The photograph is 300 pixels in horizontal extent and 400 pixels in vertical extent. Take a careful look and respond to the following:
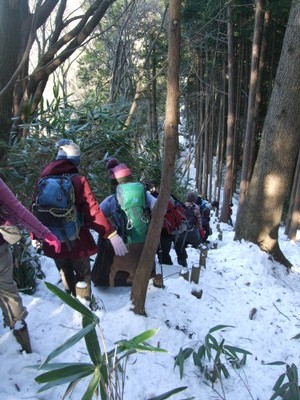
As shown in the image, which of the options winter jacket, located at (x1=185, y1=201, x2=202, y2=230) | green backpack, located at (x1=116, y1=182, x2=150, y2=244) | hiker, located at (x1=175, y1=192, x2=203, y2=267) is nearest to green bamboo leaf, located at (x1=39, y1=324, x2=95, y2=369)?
green backpack, located at (x1=116, y1=182, x2=150, y2=244)

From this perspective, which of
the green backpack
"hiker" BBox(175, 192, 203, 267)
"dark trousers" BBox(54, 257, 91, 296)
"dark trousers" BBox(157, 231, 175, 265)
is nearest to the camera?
"dark trousers" BBox(54, 257, 91, 296)

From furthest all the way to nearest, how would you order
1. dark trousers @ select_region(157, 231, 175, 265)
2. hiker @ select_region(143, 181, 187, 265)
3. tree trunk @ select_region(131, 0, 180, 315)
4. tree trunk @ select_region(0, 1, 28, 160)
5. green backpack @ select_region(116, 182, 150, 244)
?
1. dark trousers @ select_region(157, 231, 175, 265)
2. hiker @ select_region(143, 181, 187, 265)
3. tree trunk @ select_region(0, 1, 28, 160)
4. green backpack @ select_region(116, 182, 150, 244)
5. tree trunk @ select_region(131, 0, 180, 315)

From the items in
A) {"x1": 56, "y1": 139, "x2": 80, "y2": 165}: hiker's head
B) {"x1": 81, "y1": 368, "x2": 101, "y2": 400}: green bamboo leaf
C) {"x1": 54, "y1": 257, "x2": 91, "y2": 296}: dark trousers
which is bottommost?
{"x1": 54, "y1": 257, "x2": 91, "y2": 296}: dark trousers

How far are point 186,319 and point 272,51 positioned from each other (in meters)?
13.7

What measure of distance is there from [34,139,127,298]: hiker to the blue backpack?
0.17 ft

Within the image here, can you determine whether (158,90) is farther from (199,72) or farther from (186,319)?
(186,319)

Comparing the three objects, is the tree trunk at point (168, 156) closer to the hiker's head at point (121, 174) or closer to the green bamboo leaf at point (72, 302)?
the hiker's head at point (121, 174)

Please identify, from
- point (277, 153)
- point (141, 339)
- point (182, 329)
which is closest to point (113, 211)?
point (182, 329)

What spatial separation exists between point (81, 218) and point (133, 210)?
23.4 inches

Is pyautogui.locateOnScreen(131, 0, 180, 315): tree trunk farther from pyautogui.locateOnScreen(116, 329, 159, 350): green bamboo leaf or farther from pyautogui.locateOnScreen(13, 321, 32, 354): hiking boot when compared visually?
pyautogui.locateOnScreen(116, 329, 159, 350): green bamboo leaf

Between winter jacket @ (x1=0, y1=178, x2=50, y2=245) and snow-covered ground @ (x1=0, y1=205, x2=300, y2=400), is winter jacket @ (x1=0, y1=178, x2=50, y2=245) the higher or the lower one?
the higher one

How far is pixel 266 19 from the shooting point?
12.0 metres

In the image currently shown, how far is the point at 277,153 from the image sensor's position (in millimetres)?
6492

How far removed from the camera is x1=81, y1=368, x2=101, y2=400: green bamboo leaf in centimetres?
142
